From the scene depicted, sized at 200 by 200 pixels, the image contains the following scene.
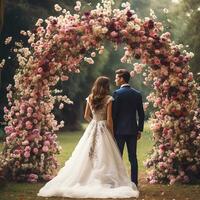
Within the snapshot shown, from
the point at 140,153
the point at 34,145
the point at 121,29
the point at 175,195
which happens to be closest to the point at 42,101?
the point at 34,145

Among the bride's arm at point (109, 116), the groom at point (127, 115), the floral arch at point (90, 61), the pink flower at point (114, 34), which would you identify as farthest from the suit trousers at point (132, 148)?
the pink flower at point (114, 34)

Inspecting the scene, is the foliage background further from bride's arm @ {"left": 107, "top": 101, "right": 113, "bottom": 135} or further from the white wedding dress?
bride's arm @ {"left": 107, "top": 101, "right": 113, "bottom": 135}

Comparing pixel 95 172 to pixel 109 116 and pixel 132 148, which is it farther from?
pixel 109 116

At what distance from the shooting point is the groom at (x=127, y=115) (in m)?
10.6

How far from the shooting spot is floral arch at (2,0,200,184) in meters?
12.3

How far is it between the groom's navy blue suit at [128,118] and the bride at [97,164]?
6.0 inches

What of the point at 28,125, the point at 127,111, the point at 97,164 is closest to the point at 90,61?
the point at 28,125

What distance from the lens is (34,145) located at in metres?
12.5

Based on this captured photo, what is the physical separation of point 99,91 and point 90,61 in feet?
7.37

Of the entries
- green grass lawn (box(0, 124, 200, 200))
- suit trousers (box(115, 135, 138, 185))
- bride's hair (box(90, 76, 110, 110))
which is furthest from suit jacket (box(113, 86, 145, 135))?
green grass lawn (box(0, 124, 200, 200))

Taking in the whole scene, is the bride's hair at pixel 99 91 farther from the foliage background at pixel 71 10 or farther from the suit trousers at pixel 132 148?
the foliage background at pixel 71 10

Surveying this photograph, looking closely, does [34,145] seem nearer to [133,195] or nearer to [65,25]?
[65,25]

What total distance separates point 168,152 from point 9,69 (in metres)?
17.3

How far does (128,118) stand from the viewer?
1064 cm
